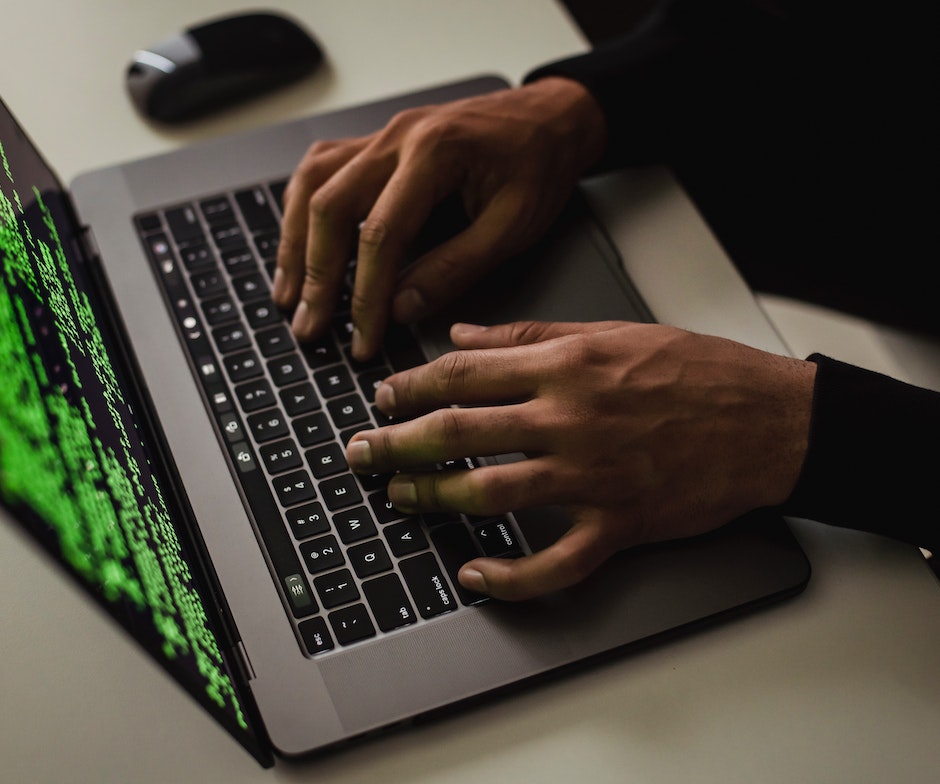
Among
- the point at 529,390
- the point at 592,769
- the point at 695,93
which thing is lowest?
the point at 592,769

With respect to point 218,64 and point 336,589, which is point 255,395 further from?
point 218,64

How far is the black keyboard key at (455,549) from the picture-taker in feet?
1.98

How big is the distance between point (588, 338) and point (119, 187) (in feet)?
1.44

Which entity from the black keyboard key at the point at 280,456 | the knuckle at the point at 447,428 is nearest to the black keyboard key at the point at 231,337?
the black keyboard key at the point at 280,456

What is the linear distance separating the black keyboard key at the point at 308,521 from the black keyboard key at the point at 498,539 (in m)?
0.11

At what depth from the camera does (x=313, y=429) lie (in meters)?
0.68

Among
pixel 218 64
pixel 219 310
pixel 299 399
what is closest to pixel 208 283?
pixel 219 310

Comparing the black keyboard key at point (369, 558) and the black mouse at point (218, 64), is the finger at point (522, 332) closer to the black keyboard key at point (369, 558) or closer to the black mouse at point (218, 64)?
the black keyboard key at point (369, 558)

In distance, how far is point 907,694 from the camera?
0.60m

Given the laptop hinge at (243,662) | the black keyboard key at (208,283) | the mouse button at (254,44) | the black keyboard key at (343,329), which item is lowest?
the laptop hinge at (243,662)

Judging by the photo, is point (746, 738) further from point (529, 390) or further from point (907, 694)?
point (529, 390)

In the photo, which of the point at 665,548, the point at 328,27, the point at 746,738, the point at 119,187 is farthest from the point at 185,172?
the point at 746,738

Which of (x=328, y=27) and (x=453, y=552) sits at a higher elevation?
(x=328, y=27)

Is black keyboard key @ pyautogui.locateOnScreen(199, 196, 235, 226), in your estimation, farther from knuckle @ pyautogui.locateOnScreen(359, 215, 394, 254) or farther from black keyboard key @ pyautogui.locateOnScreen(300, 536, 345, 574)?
black keyboard key @ pyautogui.locateOnScreen(300, 536, 345, 574)
